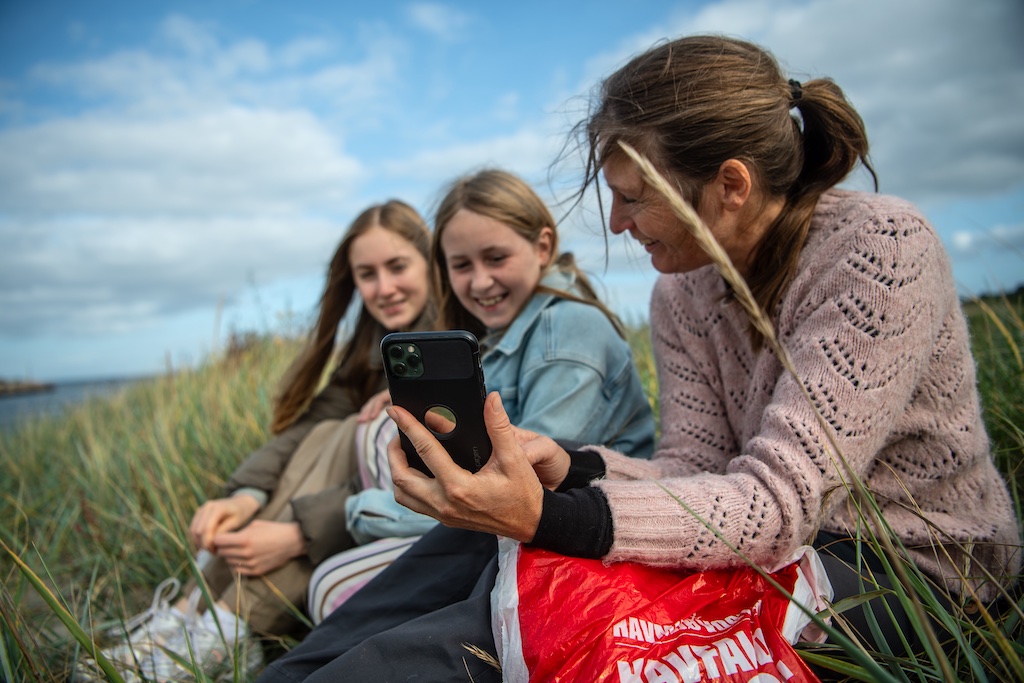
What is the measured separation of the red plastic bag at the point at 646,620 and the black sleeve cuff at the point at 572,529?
0.02m

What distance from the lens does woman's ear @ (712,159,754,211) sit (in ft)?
5.13

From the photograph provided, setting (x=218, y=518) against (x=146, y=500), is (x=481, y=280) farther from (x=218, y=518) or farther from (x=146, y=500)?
(x=146, y=500)

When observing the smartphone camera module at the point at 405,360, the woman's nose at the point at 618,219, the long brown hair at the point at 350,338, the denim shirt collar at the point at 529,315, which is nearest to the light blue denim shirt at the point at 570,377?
the denim shirt collar at the point at 529,315

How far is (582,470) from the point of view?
1511 mm

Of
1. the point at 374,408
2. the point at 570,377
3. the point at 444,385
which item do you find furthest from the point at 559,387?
the point at 374,408

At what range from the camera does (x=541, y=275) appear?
249cm

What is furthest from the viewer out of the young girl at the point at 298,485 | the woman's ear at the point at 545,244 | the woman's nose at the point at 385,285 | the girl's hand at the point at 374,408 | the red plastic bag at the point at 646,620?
the woman's nose at the point at 385,285

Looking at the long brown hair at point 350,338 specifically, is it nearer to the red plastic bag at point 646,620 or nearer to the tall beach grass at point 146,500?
the tall beach grass at point 146,500

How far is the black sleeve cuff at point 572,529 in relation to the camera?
1.26 metres

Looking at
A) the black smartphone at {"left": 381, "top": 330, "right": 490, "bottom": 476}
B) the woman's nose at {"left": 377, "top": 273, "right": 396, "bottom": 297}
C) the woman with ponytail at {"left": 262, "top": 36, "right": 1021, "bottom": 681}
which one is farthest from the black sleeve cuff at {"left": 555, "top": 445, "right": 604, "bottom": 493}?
the woman's nose at {"left": 377, "top": 273, "right": 396, "bottom": 297}

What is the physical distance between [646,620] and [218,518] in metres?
1.92

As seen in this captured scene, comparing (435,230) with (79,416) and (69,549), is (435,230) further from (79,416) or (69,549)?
(79,416)

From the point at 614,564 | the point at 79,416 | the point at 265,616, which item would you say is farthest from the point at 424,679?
the point at 79,416

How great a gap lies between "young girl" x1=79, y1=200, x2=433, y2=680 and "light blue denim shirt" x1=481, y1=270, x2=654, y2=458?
80cm
